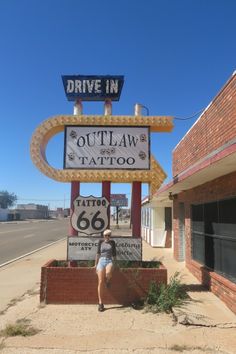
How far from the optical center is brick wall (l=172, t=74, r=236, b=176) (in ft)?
27.4

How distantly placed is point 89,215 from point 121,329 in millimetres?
3460

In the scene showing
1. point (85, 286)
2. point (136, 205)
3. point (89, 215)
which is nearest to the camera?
point (85, 286)

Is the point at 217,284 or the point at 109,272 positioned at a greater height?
the point at 109,272

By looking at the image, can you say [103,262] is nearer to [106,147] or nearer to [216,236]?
[216,236]

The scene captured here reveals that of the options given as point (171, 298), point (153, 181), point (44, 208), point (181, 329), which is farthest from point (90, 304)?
point (44, 208)

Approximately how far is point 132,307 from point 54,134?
4764 millimetres

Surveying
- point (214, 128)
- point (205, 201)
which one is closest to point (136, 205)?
point (205, 201)

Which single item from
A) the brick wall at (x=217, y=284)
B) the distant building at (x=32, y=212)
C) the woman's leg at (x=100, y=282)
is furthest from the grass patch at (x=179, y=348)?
the distant building at (x=32, y=212)

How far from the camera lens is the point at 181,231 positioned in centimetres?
1552

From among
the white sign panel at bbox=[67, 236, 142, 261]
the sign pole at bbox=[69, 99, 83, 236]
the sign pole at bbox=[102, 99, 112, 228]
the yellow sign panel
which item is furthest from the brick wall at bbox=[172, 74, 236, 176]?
the sign pole at bbox=[69, 99, 83, 236]

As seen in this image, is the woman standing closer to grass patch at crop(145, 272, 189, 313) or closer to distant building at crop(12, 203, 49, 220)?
grass patch at crop(145, 272, 189, 313)

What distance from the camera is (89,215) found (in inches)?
384

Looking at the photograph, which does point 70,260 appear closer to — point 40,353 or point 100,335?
point 100,335

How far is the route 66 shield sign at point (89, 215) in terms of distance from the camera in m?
9.75
